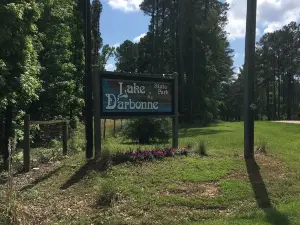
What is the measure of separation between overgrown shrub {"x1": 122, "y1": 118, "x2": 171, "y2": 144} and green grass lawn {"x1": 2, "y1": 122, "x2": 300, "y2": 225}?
264 inches

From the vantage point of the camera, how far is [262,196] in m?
7.07

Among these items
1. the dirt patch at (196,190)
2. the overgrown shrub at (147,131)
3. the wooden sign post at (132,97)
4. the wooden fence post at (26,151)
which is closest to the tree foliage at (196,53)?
the overgrown shrub at (147,131)

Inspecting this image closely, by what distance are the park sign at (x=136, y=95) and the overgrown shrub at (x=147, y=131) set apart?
4517 mm

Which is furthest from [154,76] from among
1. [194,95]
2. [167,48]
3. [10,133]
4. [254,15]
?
[167,48]

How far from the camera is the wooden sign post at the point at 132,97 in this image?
32.3ft

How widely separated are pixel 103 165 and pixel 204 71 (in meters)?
36.5

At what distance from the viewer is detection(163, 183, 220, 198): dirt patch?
6996 mm

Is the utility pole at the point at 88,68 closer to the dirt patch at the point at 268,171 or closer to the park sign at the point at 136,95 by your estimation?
the park sign at the point at 136,95

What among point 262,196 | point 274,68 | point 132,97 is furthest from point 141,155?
point 274,68

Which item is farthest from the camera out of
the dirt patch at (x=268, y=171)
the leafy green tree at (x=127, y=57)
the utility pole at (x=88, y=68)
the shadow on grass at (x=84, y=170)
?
the leafy green tree at (x=127, y=57)

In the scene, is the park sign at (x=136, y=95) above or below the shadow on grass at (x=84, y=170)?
above

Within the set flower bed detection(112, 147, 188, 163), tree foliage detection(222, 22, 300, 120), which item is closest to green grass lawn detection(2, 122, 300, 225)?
flower bed detection(112, 147, 188, 163)

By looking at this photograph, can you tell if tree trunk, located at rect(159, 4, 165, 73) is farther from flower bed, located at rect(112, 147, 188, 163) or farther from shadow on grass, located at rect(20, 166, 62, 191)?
shadow on grass, located at rect(20, 166, 62, 191)

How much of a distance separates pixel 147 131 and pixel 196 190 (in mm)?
9174
